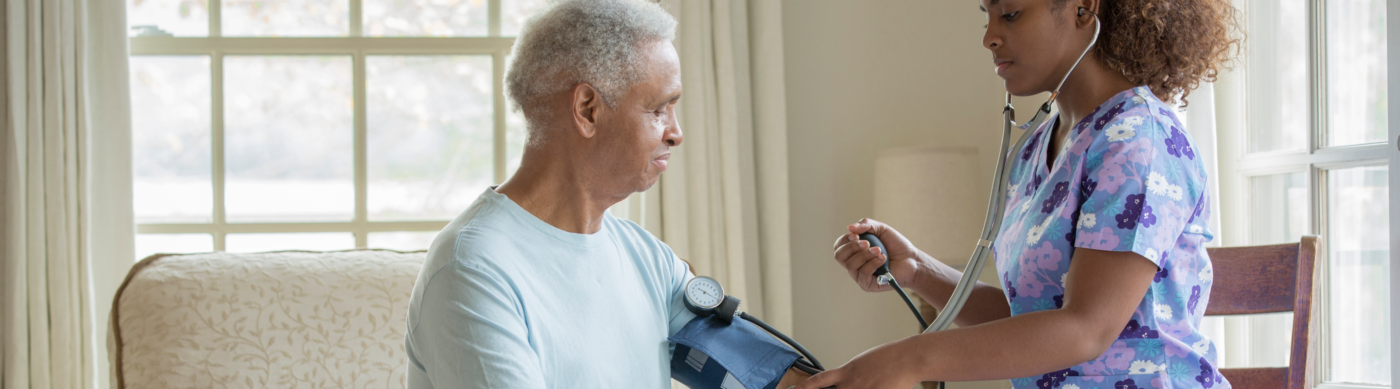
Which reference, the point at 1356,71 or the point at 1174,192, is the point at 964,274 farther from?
the point at 1356,71

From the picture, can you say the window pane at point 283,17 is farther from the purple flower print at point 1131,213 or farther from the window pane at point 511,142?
the purple flower print at point 1131,213

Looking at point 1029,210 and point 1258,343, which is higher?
point 1029,210

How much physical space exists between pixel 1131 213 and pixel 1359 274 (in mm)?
1366

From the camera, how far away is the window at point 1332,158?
1.65 meters

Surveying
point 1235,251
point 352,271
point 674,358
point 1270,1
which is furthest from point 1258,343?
point 352,271

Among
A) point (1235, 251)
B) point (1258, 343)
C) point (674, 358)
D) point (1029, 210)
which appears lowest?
point (1258, 343)

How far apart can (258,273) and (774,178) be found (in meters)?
1.53

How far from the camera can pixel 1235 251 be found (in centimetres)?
150

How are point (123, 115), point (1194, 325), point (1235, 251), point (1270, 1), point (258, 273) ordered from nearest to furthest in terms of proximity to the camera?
point (1194, 325) < point (1235, 251) < point (258, 273) < point (1270, 1) < point (123, 115)

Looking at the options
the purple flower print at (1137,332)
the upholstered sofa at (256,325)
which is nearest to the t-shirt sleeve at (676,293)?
the purple flower print at (1137,332)

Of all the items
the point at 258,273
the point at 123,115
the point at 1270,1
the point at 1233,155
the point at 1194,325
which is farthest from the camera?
the point at 123,115

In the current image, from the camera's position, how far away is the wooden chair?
1.38m

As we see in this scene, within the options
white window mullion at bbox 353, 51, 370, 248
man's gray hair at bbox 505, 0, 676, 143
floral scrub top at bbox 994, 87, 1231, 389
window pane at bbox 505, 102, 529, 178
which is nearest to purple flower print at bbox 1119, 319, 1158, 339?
floral scrub top at bbox 994, 87, 1231, 389

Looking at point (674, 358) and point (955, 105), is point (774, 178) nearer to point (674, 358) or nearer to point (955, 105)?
point (955, 105)
